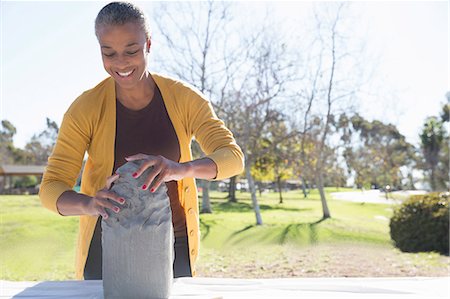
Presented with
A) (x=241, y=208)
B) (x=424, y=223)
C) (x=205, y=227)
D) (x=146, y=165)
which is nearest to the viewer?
(x=146, y=165)

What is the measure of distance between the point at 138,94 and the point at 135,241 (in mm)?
495

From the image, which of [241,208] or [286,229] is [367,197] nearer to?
[241,208]

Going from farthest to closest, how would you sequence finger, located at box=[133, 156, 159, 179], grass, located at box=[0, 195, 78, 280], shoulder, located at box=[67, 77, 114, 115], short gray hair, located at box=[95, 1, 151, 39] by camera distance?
grass, located at box=[0, 195, 78, 280] < shoulder, located at box=[67, 77, 114, 115] < short gray hair, located at box=[95, 1, 151, 39] < finger, located at box=[133, 156, 159, 179]

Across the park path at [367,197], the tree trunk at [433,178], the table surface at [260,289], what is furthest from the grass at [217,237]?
the tree trunk at [433,178]

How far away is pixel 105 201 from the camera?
3.56 ft

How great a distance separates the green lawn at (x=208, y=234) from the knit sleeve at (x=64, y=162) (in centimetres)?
485

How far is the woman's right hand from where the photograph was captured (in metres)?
1.08

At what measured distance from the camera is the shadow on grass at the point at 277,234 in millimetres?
8938

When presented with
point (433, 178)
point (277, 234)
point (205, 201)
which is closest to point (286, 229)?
point (277, 234)

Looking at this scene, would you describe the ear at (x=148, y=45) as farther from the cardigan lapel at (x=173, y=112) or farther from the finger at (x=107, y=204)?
the finger at (x=107, y=204)

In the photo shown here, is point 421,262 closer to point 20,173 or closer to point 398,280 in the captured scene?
point 398,280

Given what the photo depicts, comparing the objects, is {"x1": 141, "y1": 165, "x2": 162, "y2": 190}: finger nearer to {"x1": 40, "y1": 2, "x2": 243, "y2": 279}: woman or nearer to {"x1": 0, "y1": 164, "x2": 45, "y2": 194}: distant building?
{"x1": 40, "y1": 2, "x2": 243, "y2": 279}: woman

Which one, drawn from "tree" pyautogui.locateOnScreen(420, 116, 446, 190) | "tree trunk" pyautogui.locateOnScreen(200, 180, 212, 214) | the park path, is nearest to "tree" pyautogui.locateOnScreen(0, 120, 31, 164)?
"tree trunk" pyautogui.locateOnScreen(200, 180, 212, 214)

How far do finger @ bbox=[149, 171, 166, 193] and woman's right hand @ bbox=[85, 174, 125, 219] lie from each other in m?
0.07
